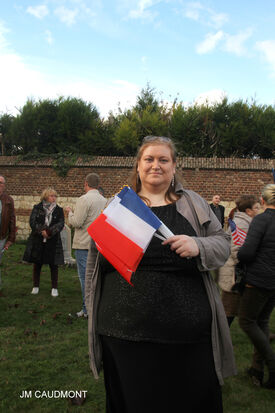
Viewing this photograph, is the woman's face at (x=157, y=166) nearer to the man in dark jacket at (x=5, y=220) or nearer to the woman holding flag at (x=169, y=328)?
the woman holding flag at (x=169, y=328)

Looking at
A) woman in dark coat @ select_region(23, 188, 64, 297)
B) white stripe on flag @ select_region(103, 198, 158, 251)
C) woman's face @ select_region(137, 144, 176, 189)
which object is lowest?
woman in dark coat @ select_region(23, 188, 64, 297)

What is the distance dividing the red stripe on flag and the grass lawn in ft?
2.89

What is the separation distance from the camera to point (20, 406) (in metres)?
3.19

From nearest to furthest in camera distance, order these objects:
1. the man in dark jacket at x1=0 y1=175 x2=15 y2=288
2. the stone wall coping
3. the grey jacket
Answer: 1. the grey jacket
2. the man in dark jacket at x1=0 y1=175 x2=15 y2=288
3. the stone wall coping

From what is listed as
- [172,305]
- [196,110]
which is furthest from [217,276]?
[196,110]

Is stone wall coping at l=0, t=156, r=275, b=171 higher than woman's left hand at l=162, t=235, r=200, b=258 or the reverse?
the reverse

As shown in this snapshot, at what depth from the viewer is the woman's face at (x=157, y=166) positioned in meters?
2.21

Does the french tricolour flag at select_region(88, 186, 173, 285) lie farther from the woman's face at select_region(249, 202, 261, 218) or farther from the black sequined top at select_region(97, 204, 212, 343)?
the woman's face at select_region(249, 202, 261, 218)

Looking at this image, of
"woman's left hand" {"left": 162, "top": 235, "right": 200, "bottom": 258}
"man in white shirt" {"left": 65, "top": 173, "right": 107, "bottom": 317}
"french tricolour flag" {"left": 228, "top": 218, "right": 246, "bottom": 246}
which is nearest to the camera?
"woman's left hand" {"left": 162, "top": 235, "right": 200, "bottom": 258}

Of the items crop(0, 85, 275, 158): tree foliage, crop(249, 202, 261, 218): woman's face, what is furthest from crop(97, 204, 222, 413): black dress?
crop(0, 85, 275, 158): tree foliage

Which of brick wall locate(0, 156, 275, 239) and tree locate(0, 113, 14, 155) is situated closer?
brick wall locate(0, 156, 275, 239)

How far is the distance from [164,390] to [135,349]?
0.27 metres

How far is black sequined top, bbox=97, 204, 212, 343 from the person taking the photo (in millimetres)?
1935

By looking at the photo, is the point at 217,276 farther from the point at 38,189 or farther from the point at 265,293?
the point at 38,189
